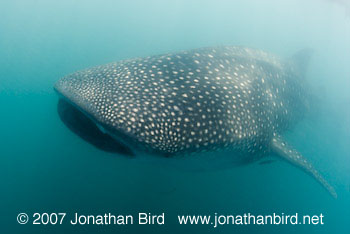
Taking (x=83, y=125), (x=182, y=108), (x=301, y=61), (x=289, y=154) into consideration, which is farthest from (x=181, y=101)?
(x=301, y=61)

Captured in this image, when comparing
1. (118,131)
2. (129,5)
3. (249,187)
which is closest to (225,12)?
(129,5)

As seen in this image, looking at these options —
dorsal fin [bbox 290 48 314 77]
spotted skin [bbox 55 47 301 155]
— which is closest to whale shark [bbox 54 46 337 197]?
spotted skin [bbox 55 47 301 155]

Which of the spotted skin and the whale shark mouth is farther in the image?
the whale shark mouth

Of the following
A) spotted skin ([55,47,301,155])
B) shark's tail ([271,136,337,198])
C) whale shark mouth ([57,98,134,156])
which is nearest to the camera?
spotted skin ([55,47,301,155])

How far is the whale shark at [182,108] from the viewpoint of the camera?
7.56 ft

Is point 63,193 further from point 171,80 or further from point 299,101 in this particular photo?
point 299,101

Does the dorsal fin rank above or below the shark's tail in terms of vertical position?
above

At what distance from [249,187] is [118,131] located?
719 centimetres

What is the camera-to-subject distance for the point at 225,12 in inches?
2783

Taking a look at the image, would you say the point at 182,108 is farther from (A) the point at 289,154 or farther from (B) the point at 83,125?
(A) the point at 289,154

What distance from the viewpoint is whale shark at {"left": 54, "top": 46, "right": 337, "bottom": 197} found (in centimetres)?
230

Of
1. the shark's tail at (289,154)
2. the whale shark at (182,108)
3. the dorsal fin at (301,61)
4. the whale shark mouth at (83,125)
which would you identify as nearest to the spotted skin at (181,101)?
the whale shark at (182,108)

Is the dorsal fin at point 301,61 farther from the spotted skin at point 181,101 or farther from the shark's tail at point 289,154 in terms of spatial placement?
the spotted skin at point 181,101

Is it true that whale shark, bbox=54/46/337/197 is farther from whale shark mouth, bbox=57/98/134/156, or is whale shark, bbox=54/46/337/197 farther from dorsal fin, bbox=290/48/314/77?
dorsal fin, bbox=290/48/314/77
